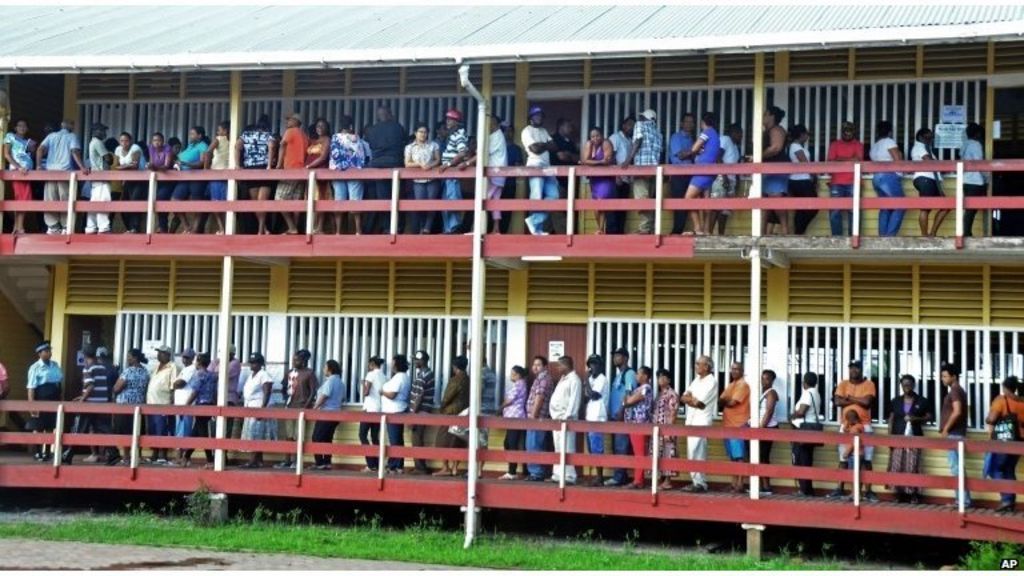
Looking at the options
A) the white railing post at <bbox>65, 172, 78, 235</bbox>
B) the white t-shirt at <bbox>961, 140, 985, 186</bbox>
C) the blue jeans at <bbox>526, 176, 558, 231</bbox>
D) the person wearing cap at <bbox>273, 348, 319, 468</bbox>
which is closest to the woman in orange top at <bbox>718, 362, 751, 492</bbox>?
the blue jeans at <bbox>526, 176, 558, 231</bbox>

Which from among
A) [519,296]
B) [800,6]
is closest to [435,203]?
[519,296]

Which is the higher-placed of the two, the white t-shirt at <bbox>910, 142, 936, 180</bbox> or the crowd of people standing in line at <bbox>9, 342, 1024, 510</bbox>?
the white t-shirt at <bbox>910, 142, 936, 180</bbox>

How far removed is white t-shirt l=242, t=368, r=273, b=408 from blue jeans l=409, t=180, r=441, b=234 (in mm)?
2608

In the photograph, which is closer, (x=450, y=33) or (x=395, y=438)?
(x=395, y=438)

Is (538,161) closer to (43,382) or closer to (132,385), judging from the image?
(132,385)

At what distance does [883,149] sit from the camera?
53.3ft

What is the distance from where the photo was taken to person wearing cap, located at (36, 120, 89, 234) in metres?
18.3

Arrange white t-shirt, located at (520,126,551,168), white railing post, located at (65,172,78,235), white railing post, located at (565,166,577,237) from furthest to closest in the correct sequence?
1. white railing post, located at (65,172,78,235)
2. white t-shirt, located at (520,126,551,168)
3. white railing post, located at (565,166,577,237)

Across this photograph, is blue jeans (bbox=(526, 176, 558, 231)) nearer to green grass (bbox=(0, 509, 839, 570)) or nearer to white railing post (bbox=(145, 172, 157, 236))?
green grass (bbox=(0, 509, 839, 570))

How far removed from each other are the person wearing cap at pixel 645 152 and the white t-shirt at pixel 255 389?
505 centimetres

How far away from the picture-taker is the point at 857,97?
56.0 feet

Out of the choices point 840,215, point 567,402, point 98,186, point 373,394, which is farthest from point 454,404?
point 98,186

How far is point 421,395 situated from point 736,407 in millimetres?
3911

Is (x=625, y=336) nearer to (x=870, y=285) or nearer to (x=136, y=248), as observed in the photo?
(x=870, y=285)
